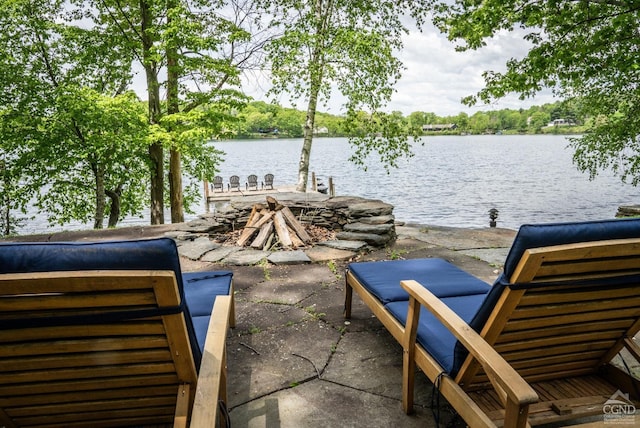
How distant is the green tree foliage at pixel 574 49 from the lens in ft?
20.7

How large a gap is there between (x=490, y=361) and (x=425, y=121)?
22.2 metres

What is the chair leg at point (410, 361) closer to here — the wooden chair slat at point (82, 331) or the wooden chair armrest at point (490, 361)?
the wooden chair armrest at point (490, 361)

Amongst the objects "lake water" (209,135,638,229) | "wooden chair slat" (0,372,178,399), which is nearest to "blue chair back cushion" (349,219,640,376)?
"wooden chair slat" (0,372,178,399)

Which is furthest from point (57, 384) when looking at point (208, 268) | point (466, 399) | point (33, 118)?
point (33, 118)

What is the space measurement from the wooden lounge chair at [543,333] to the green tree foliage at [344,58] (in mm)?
6759

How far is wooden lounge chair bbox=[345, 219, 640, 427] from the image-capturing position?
1.47 meters

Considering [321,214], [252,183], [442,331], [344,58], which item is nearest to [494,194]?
[252,183]

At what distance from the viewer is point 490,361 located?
4.63ft

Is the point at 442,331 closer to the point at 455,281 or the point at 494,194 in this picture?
the point at 455,281

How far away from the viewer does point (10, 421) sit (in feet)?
5.05

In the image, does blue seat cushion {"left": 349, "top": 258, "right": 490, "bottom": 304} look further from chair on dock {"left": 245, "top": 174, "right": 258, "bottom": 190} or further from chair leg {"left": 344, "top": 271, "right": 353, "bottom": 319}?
chair on dock {"left": 245, "top": 174, "right": 258, "bottom": 190}

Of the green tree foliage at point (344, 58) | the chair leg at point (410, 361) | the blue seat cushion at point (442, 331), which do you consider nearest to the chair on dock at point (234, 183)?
the green tree foliage at point (344, 58)

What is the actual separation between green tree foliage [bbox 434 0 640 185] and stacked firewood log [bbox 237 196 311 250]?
4.87m

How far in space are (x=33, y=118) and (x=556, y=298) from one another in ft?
36.9
